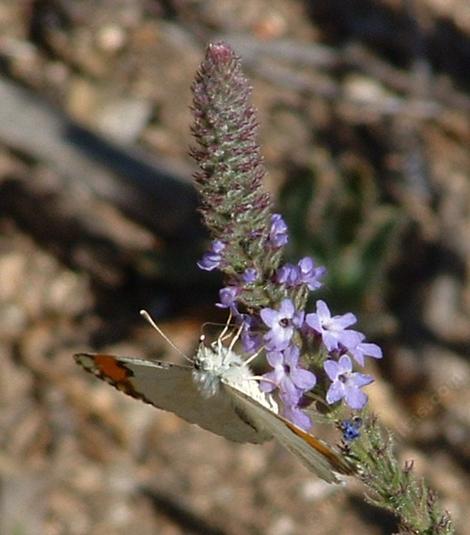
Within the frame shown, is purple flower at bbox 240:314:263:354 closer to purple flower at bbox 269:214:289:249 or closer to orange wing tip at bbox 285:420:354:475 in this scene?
purple flower at bbox 269:214:289:249

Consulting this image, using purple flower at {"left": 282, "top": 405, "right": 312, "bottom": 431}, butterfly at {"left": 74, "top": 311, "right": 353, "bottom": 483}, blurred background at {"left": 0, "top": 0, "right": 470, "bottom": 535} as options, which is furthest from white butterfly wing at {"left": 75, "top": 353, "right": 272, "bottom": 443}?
blurred background at {"left": 0, "top": 0, "right": 470, "bottom": 535}

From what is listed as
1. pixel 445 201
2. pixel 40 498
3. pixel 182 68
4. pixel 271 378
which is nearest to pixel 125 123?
pixel 182 68

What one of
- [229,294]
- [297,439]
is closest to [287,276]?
[229,294]

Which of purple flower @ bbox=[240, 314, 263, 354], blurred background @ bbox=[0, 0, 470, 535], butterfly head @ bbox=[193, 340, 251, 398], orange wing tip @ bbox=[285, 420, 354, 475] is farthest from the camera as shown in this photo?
blurred background @ bbox=[0, 0, 470, 535]

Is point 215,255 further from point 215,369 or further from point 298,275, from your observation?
point 215,369

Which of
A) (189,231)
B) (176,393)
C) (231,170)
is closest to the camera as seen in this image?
(231,170)

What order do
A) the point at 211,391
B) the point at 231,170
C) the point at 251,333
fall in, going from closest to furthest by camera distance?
the point at 231,170 → the point at 251,333 → the point at 211,391

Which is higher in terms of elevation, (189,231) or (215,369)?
(189,231)

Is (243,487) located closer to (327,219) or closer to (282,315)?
(327,219)
